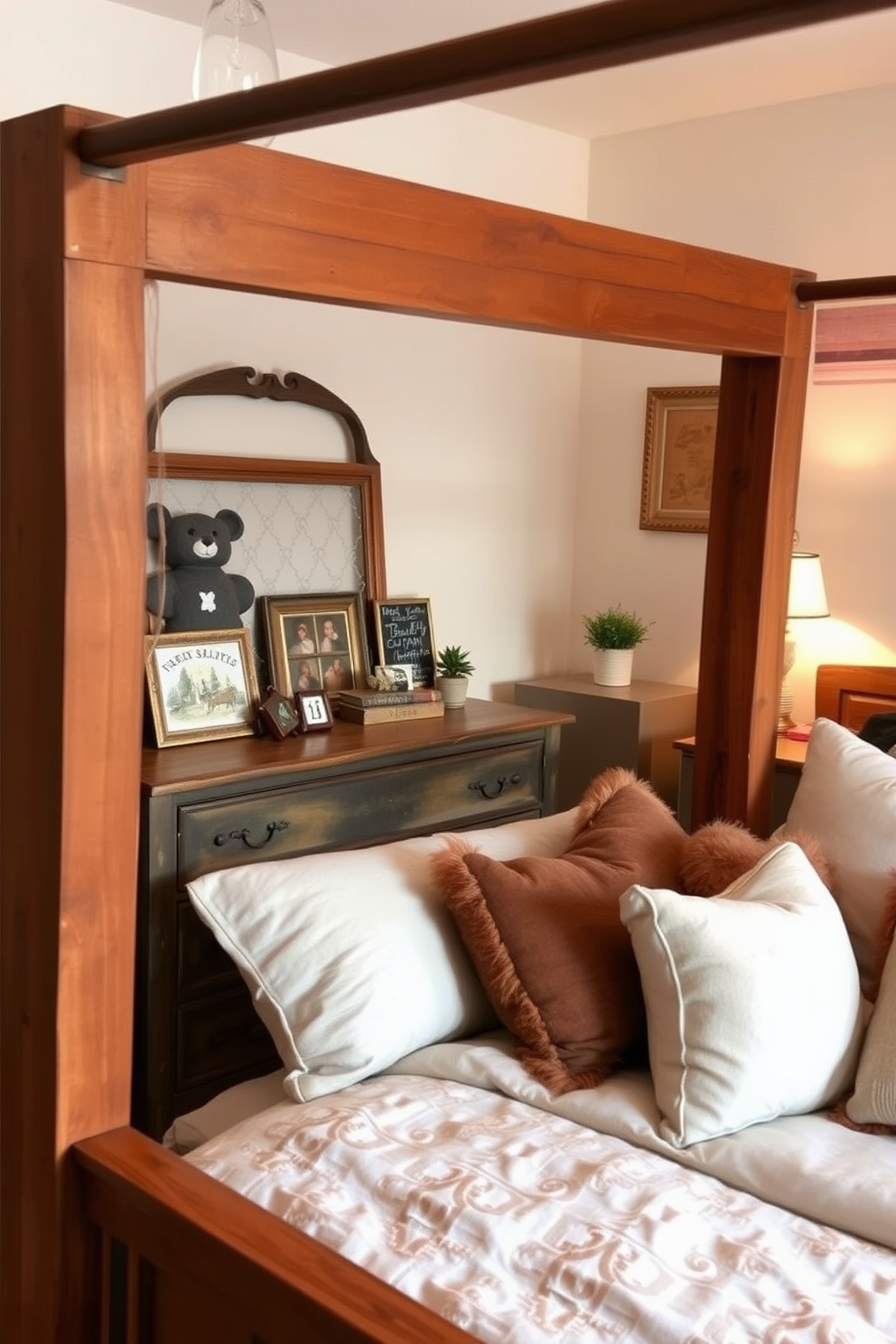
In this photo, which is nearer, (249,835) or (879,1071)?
(879,1071)

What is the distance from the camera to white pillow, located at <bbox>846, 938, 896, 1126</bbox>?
1842mm

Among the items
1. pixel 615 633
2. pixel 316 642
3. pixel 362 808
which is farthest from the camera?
pixel 615 633

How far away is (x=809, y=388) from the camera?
361cm

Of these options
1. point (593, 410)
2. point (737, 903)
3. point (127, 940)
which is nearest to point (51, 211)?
point (127, 940)

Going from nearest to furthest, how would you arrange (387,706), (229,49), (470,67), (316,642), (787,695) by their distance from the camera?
(470,67) → (229,49) → (387,706) → (316,642) → (787,695)

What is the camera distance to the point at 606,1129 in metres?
1.80

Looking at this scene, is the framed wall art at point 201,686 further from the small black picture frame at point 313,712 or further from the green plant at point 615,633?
the green plant at point 615,633

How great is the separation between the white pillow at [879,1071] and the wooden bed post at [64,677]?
3.25 ft

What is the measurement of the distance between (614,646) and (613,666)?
0.19 feet

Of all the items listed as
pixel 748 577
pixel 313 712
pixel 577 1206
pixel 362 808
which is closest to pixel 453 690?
pixel 313 712

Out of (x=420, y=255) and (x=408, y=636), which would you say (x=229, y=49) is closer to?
(x=420, y=255)

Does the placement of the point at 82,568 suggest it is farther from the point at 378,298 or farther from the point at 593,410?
the point at 593,410

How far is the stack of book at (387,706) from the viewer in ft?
10.2

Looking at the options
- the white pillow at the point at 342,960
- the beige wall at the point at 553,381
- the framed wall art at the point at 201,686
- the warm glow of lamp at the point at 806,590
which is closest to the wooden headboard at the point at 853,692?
the beige wall at the point at 553,381
